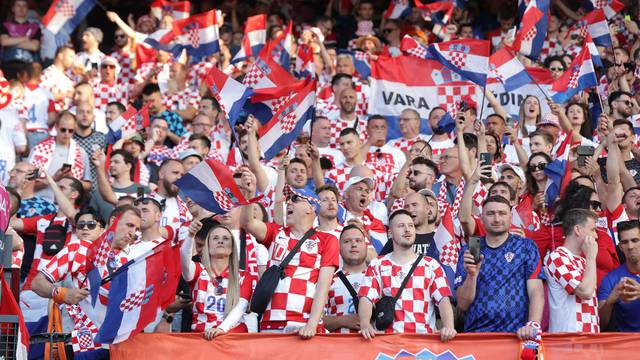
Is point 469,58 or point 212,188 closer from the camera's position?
point 212,188

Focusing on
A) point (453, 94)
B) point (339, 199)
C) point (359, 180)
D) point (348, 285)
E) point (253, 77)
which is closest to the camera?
point (348, 285)

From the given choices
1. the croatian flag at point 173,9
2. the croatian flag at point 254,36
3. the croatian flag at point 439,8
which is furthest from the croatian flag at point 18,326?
the croatian flag at point 439,8

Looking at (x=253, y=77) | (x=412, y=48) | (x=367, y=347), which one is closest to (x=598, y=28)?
(x=412, y=48)

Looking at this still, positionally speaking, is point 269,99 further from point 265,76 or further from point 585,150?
point 585,150

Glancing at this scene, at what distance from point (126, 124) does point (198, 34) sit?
9.65 ft

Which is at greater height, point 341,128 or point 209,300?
point 341,128

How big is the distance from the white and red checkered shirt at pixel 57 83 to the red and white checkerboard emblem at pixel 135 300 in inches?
319

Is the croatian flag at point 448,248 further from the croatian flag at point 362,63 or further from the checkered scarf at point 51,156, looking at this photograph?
the croatian flag at point 362,63

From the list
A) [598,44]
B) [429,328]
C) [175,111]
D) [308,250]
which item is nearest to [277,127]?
[308,250]

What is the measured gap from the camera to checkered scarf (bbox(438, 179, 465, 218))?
12.6 m

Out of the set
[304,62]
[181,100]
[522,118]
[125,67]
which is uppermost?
[125,67]

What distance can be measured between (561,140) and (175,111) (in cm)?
609

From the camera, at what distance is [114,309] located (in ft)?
33.8

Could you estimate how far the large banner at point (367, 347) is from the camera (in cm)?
962
